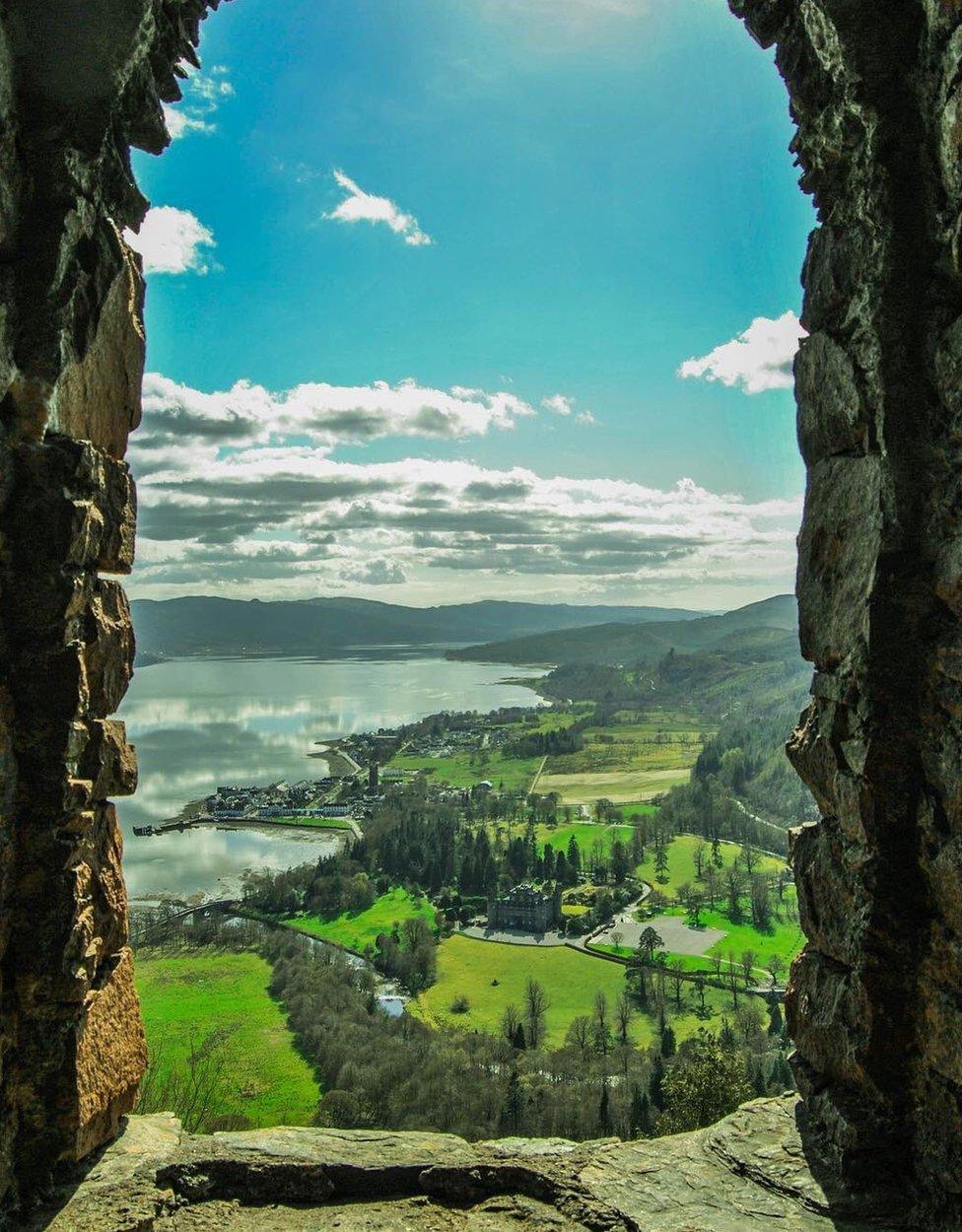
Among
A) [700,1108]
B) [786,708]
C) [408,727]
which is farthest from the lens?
[408,727]

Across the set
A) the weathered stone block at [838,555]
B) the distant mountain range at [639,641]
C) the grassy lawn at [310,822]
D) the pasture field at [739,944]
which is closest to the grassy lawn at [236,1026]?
the pasture field at [739,944]

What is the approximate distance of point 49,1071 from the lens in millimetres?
3842

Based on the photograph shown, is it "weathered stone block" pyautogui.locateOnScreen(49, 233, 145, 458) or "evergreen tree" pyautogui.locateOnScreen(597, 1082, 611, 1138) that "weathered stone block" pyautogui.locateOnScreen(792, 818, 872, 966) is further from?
"evergreen tree" pyautogui.locateOnScreen(597, 1082, 611, 1138)

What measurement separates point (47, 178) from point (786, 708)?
7156 cm

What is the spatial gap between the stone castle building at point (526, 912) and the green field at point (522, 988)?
155 centimetres

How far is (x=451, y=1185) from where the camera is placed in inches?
159

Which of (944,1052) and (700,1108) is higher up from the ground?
(944,1052)

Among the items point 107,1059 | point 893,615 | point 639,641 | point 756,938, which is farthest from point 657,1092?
point 639,641

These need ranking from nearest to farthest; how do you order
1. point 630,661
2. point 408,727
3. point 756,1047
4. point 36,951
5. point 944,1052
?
point 944,1052
point 36,951
point 756,1047
point 408,727
point 630,661

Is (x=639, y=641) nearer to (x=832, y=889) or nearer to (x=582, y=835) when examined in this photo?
(x=582, y=835)

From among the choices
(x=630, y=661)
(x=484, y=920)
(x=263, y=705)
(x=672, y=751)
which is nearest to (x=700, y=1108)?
(x=484, y=920)

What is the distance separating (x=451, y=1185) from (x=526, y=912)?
26.6m

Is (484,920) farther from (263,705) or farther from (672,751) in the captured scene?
(263,705)

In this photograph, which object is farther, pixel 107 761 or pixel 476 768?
pixel 476 768
